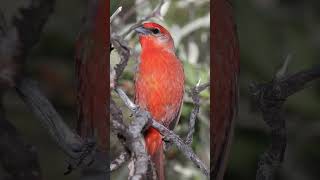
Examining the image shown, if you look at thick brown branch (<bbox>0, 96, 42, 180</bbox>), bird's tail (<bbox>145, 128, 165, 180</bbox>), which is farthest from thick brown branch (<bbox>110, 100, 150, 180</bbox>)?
thick brown branch (<bbox>0, 96, 42, 180</bbox>)

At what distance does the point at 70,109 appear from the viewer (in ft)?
3.52

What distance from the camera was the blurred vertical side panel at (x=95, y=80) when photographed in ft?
3.34

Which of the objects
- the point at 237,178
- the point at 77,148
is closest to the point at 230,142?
the point at 237,178

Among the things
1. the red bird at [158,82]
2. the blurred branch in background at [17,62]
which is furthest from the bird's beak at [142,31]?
the blurred branch in background at [17,62]

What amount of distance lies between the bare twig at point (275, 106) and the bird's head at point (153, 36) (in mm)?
121

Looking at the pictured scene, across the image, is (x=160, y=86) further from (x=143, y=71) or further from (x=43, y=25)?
(x=43, y=25)

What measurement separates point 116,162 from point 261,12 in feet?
1.03

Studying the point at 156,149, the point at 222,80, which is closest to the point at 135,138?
the point at 156,149

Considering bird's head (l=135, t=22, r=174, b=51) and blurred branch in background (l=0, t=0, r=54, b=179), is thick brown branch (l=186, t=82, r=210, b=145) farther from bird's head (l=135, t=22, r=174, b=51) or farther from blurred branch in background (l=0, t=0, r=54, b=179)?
blurred branch in background (l=0, t=0, r=54, b=179)

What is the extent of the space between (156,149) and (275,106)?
159 millimetres

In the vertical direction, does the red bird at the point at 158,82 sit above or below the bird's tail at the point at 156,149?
above

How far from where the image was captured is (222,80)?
3.46 ft

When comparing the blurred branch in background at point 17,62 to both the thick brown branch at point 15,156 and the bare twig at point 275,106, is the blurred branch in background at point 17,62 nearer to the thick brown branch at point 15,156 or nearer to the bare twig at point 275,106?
the thick brown branch at point 15,156

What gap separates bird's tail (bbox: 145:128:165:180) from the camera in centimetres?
103
